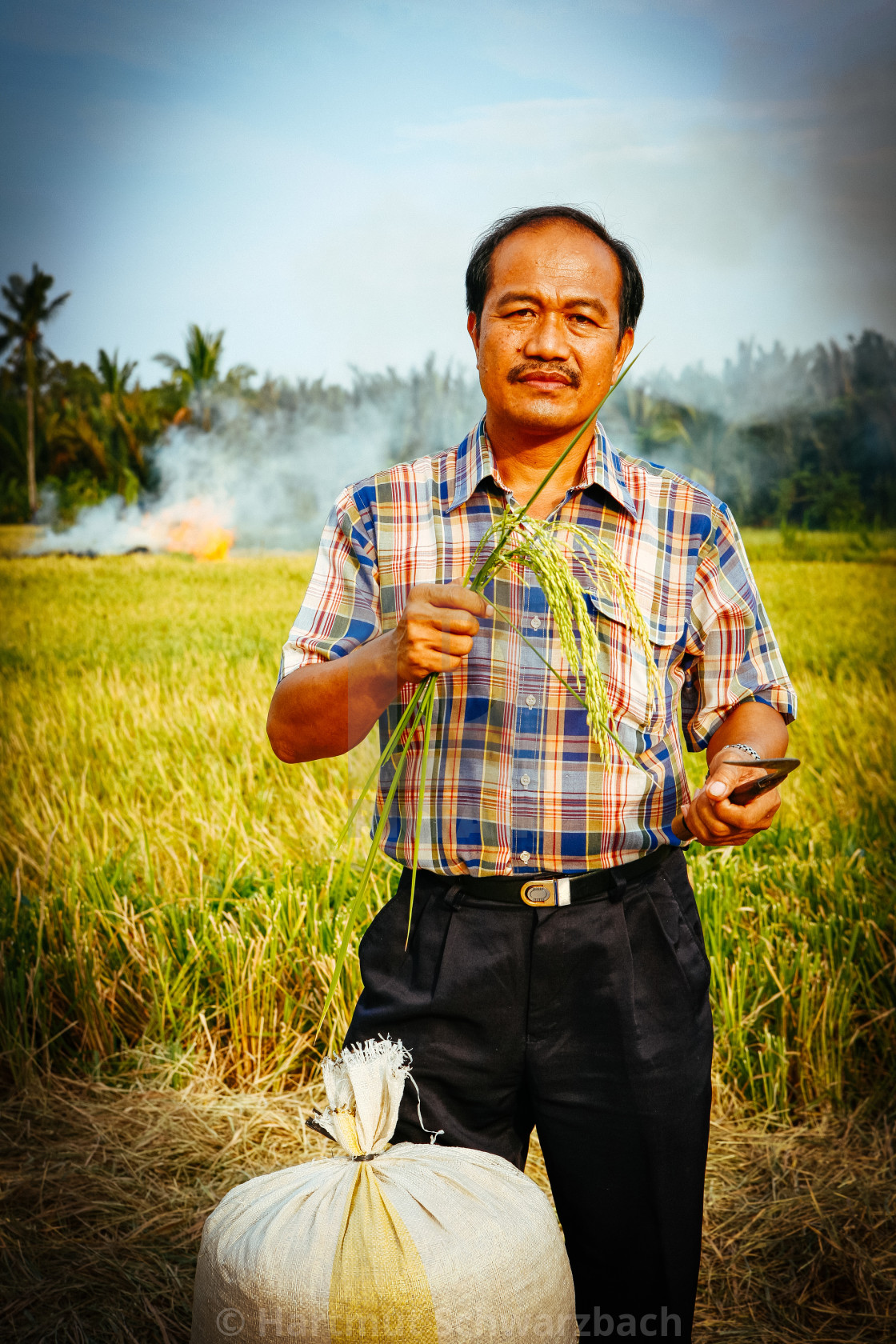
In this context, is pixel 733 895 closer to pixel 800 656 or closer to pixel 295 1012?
pixel 295 1012

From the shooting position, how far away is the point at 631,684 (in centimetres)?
143

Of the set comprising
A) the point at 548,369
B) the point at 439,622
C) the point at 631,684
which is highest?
the point at 548,369

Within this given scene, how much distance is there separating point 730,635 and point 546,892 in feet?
1.52

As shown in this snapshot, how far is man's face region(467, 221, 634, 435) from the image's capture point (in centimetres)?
139

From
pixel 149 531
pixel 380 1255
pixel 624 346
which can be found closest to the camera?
pixel 380 1255

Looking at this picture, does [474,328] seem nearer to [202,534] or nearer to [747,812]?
[747,812]

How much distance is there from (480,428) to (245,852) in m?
1.92

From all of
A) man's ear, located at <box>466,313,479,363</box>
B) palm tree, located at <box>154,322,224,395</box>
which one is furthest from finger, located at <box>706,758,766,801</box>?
palm tree, located at <box>154,322,224,395</box>

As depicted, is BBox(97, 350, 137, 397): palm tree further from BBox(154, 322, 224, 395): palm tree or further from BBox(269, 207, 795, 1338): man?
BBox(269, 207, 795, 1338): man

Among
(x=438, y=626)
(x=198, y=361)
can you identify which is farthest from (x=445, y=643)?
(x=198, y=361)

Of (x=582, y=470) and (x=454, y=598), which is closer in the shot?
(x=454, y=598)

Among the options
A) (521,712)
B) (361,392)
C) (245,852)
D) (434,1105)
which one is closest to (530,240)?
(521,712)

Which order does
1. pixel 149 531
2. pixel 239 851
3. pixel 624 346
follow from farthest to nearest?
pixel 149 531
pixel 239 851
pixel 624 346

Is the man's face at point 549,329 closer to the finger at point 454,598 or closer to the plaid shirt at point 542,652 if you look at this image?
the plaid shirt at point 542,652
